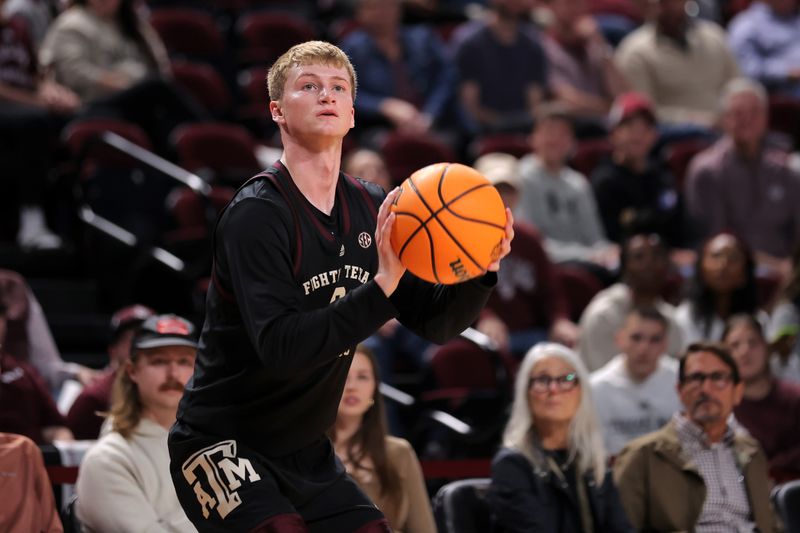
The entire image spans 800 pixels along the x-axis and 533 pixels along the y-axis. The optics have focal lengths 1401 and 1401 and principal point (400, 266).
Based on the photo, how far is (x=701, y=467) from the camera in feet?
18.5

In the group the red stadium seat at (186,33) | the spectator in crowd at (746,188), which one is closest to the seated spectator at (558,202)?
the spectator in crowd at (746,188)

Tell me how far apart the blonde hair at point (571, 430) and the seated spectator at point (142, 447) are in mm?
1283

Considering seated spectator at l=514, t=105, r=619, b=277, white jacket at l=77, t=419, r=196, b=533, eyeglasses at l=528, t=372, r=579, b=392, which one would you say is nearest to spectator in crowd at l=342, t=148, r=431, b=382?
seated spectator at l=514, t=105, r=619, b=277

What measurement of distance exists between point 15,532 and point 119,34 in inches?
200

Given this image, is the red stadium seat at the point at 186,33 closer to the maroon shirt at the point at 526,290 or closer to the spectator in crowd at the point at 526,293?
the spectator in crowd at the point at 526,293

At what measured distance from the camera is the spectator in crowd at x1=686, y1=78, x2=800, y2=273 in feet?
30.4

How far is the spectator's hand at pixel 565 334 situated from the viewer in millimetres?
7797

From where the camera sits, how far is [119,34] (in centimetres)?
904

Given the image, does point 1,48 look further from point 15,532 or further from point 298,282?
point 298,282

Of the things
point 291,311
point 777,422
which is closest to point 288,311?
point 291,311

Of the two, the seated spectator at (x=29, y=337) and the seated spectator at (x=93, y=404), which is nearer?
the seated spectator at (x=93, y=404)

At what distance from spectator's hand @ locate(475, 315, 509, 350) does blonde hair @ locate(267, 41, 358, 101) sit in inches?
164

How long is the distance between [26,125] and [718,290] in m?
4.05

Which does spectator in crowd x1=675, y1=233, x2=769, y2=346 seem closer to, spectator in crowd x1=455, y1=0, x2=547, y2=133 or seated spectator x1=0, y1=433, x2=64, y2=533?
spectator in crowd x1=455, y1=0, x2=547, y2=133
